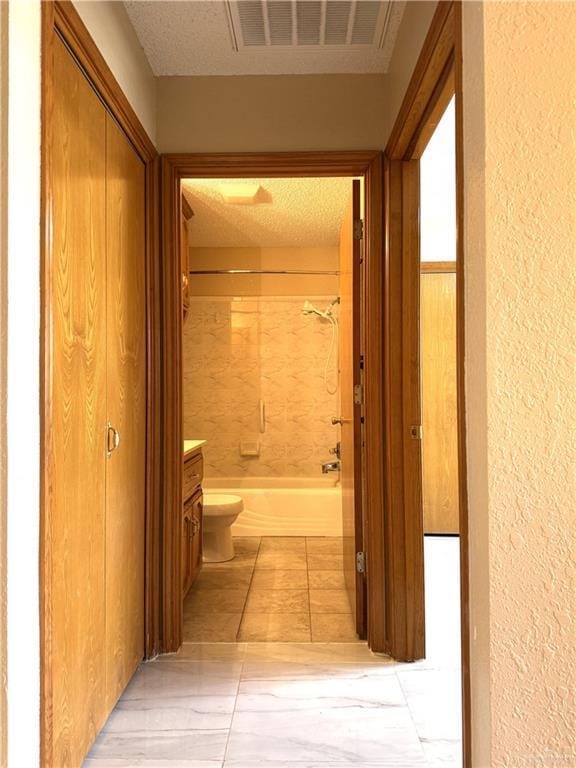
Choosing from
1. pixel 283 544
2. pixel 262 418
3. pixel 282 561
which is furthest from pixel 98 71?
pixel 262 418

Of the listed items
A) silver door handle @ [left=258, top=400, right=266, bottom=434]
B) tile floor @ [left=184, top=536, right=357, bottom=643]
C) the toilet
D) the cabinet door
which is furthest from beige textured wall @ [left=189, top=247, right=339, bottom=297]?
the cabinet door

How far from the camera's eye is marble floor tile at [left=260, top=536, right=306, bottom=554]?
433cm

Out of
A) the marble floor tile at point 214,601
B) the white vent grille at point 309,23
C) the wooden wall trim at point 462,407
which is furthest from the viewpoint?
the marble floor tile at point 214,601

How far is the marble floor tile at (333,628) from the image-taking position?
8.81ft

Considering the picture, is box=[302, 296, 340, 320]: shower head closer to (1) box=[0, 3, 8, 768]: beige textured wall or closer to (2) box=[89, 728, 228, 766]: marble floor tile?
(2) box=[89, 728, 228, 766]: marble floor tile

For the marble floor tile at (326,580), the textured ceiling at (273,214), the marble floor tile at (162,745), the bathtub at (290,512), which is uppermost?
the textured ceiling at (273,214)

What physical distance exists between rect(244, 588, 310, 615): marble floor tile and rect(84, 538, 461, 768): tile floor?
1.38 ft

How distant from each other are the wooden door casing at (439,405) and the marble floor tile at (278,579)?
1618 millimetres

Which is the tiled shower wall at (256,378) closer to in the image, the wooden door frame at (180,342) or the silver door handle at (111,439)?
the wooden door frame at (180,342)

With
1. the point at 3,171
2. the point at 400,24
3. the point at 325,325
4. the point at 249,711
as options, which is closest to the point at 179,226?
the point at 400,24

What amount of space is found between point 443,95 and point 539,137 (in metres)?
0.84

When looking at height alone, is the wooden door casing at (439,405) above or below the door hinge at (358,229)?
below

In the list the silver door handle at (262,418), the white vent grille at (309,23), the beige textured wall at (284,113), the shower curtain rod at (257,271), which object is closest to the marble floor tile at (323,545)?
the silver door handle at (262,418)

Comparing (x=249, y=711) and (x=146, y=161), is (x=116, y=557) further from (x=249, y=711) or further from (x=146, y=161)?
(x=146, y=161)
